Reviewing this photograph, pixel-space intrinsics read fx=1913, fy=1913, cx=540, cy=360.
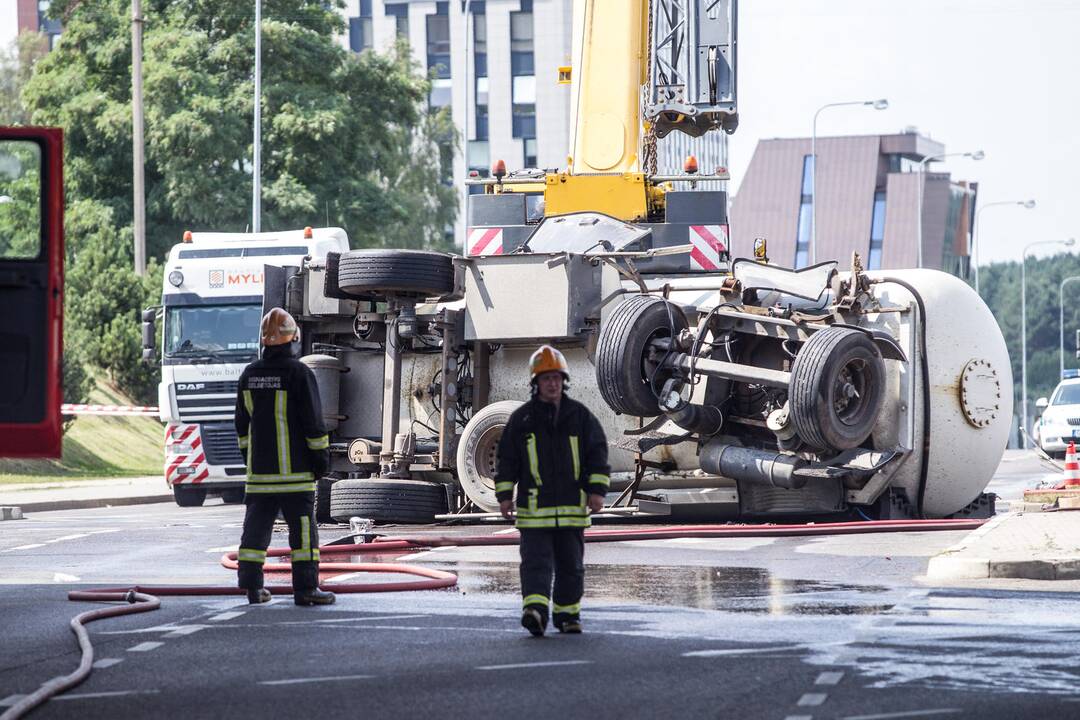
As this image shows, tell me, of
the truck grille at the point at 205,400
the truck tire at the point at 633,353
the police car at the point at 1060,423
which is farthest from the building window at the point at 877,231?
the truck tire at the point at 633,353

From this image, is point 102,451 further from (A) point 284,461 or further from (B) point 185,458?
(A) point 284,461

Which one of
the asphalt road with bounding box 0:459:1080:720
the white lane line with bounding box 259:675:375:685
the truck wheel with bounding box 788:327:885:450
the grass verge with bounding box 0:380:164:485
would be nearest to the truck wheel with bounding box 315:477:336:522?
the asphalt road with bounding box 0:459:1080:720

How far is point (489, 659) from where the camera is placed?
8766 millimetres

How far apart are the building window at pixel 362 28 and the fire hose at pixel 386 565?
8528 cm

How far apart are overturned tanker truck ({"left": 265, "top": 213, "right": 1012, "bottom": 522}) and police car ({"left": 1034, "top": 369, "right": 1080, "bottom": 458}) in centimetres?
1996

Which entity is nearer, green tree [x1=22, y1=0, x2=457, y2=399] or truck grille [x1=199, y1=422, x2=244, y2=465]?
truck grille [x1=199, y1=422, x2=244, y2=465]

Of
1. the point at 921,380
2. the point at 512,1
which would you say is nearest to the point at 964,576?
the point at 921,380

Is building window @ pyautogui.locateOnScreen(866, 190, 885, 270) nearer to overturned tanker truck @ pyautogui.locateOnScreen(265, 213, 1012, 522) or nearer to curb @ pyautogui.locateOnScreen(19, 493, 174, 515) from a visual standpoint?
curb @ pyautogui.locateOnScreen(19, 493, 174, 515)

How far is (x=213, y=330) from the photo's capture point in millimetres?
24172

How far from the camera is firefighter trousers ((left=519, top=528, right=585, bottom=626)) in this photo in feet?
31.7

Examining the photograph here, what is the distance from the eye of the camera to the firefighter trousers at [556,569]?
9648 mm

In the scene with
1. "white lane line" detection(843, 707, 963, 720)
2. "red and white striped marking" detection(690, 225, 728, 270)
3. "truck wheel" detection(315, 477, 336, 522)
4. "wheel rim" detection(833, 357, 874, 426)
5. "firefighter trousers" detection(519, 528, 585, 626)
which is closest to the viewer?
"white lane line" detection(843, 707, 963, 720)

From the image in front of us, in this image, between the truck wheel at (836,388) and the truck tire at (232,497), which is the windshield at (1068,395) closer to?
the truck tire at (232,497)

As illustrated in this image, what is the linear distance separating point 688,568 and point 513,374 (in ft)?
14.9
